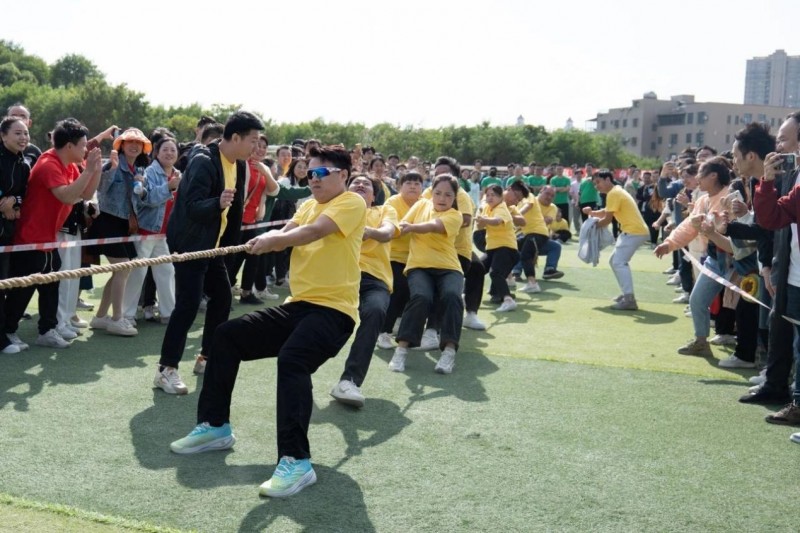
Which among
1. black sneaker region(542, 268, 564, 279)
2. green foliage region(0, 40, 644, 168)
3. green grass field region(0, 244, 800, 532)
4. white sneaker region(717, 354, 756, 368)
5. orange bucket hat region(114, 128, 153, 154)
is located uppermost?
green foliage region(0, 40, 644, 168)

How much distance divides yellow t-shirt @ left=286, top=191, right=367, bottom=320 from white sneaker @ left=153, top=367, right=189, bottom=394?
1.61m

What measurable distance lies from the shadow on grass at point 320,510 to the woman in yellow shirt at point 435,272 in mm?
2742

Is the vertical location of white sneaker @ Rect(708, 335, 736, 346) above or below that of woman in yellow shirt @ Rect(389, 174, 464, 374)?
below

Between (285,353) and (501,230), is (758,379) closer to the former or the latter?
(285,353)

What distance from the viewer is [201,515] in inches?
146

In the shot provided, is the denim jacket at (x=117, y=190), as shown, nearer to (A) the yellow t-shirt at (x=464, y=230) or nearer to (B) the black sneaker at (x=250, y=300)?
(B) the black sneaker at (x=250, y=300)

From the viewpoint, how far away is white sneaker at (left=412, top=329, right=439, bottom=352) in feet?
25.4

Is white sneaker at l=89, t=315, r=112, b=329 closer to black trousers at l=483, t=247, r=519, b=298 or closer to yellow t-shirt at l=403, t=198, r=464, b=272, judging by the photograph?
yellow t-shirt at l=403, t=198, r=464, b=272

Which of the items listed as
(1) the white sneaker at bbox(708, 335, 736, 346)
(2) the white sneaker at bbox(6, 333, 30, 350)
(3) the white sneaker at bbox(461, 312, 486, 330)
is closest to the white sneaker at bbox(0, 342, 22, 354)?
(2) the white sneaker at bbox(6, 333, 30, 350)

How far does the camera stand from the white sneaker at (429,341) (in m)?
7.73

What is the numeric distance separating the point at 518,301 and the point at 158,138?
5457mm

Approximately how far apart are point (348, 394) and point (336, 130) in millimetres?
57303

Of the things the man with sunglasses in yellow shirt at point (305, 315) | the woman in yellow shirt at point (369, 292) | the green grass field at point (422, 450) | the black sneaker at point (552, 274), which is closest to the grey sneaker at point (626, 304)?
the black sneaker at point (552, 274)

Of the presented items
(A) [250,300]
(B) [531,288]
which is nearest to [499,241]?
(B) [531,288]
